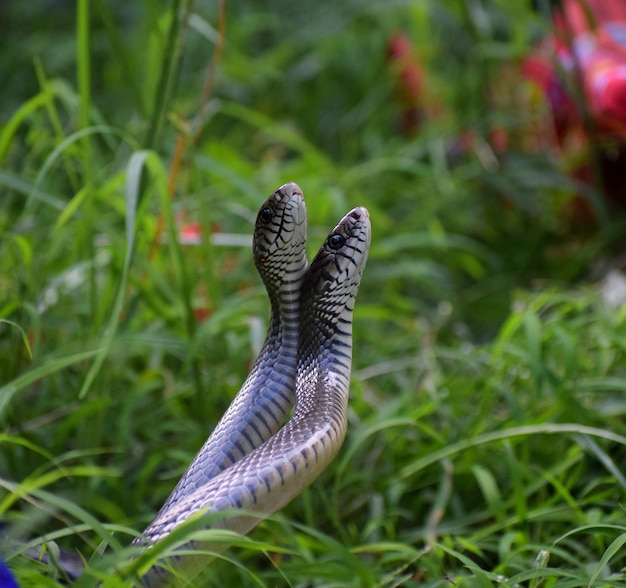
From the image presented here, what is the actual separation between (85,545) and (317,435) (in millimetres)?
456

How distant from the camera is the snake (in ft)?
2.22

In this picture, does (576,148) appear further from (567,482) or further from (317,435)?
(317,435)

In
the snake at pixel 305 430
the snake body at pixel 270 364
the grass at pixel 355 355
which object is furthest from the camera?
the grass at pixel 355 355

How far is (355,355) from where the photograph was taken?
1511 millimetres

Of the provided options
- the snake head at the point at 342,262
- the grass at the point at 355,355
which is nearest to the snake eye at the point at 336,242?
the snake head at the point at 342,262

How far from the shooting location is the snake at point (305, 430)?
26.7 inches

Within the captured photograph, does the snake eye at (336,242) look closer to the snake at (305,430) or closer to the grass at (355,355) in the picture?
the snake at (305,430)

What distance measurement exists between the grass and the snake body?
0.08m

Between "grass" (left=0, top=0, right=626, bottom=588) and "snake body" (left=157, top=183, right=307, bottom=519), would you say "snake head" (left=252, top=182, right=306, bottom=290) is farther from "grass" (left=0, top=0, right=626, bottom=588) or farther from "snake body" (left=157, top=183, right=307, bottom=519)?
"grass" (left=0, top=0, right=626, bottom=588)

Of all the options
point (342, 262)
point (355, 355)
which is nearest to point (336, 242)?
point (342, 262)

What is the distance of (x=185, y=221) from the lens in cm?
171

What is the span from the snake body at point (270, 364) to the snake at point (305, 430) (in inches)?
0.5

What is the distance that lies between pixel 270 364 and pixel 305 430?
0.13 m

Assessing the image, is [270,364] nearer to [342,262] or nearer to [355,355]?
[342,262]
